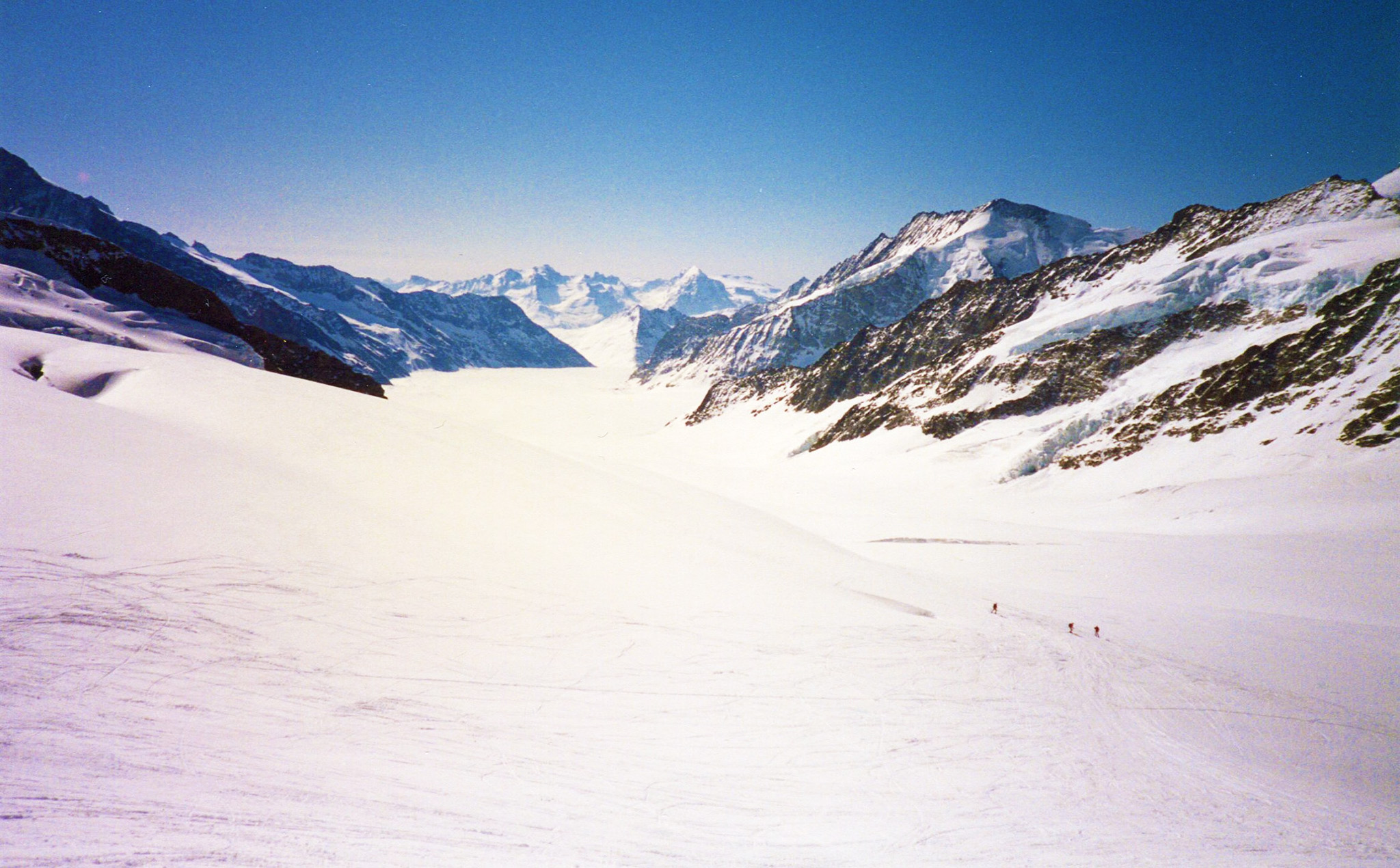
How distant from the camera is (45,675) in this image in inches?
218

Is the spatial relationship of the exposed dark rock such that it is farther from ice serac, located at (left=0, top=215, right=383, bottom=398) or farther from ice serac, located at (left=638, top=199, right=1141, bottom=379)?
ice serac, located at (left=638, top=199, right=1141, bottom=379)

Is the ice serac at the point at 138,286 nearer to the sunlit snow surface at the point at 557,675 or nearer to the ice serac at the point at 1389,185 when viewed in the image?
the sunlit snow surface at the point at 557,675

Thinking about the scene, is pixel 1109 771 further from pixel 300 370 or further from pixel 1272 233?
pixel 1272 233

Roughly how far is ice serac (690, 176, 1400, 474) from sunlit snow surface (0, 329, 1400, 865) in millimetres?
18393

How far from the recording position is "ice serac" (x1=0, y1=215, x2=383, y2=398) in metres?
31.2

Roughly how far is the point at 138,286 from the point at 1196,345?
79317 millimetres

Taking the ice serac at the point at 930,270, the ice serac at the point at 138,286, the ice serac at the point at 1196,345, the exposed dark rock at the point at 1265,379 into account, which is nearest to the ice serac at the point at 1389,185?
the ice serac at the point at 1196,345

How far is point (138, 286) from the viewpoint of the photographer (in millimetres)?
32375

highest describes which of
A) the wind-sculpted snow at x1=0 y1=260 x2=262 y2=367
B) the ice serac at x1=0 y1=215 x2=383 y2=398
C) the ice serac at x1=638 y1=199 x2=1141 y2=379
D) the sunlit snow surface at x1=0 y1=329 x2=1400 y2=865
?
the ice serac at x1=638 y1=199 x2=1141 y2=379

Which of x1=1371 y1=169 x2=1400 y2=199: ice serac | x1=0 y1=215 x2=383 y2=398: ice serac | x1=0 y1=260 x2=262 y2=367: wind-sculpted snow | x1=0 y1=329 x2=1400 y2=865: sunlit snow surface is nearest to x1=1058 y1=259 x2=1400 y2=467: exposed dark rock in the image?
x1=0 y1=329 x2=1400 y2=865: sunlit snow surface

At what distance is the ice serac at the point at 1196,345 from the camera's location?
31172mm

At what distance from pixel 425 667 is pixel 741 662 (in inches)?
216

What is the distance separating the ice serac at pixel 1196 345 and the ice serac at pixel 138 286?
54.0 m

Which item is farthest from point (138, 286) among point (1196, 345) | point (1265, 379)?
point (1196, 345)
